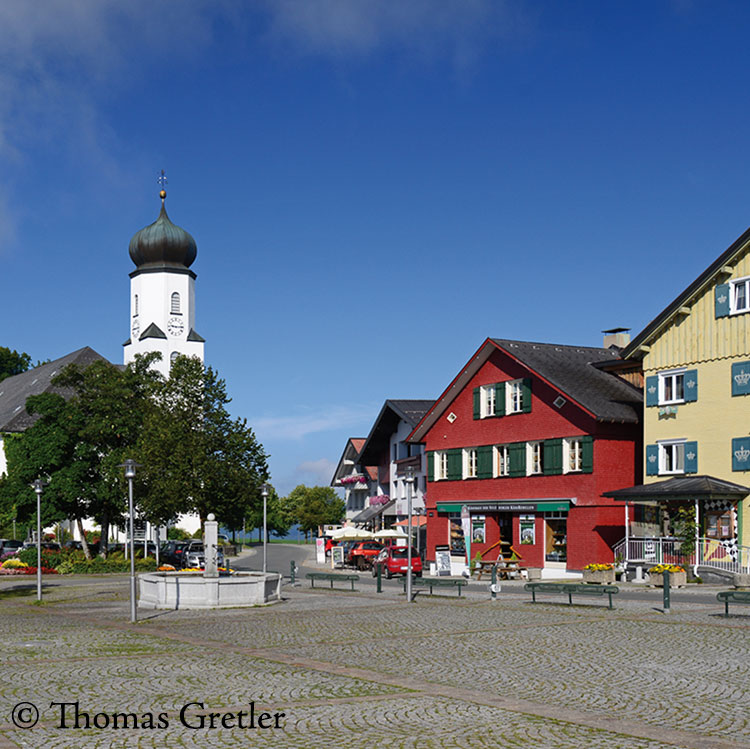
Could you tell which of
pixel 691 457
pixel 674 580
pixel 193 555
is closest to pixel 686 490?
pixel 691 457

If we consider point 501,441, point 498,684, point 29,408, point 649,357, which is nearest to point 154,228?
point 29,408

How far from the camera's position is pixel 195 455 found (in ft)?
157

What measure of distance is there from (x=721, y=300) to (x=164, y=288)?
6669cm

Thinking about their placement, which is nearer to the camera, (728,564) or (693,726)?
(693,726)

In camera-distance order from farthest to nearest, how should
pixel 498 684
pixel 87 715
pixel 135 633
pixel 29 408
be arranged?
1. pixel 29 408
2. pixel 135 633
3. pixel 498 684
4. pixel 87 715

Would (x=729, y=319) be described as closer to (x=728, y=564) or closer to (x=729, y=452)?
(x=729, y=452)

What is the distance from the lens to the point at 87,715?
1147cm

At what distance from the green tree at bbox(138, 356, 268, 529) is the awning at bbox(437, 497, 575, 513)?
9203 mm

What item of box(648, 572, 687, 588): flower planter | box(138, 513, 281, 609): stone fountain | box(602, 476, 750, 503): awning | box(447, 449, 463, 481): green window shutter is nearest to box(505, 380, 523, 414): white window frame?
box(447, 449, 463, 481): green window shutter

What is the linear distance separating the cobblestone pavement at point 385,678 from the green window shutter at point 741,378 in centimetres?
1439

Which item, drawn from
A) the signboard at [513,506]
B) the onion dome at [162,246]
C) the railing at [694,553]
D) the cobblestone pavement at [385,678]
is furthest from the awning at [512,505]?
the onion dome at [162,246]

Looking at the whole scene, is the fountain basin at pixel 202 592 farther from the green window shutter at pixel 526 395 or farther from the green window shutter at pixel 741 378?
the green window shutter at pixel 526 395

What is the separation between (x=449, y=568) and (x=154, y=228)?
61.7m

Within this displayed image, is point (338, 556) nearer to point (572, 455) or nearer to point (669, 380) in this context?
point (572, 455)
